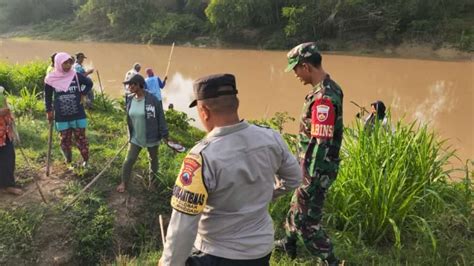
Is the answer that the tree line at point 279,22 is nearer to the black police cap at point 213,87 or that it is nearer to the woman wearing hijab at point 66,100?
the woman wearing hijab at point 66,100

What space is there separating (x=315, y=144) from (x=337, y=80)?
48.2 feet

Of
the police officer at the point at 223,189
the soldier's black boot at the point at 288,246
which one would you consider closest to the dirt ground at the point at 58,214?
the soldier's black boot at the point at 288,246

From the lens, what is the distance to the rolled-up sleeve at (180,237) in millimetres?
1661

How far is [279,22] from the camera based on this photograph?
96.2 feet

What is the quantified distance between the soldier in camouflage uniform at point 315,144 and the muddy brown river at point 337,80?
457 centimetres

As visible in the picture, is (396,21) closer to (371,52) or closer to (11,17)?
(371,52)

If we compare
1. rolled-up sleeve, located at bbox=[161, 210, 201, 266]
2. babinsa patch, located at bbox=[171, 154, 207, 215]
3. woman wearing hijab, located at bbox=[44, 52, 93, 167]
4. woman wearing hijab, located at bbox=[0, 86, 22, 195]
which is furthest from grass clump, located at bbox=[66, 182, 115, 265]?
babinsa patch, located at bbox=[171, 154, 207, 215]

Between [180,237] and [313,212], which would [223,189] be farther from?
[313,212]

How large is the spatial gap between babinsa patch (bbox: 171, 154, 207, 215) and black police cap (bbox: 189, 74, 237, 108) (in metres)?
0.25

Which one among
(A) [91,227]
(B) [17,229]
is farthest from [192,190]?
(B) [17,229]

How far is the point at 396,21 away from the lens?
24094 millimetres

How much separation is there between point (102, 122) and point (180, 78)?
34.0 ft

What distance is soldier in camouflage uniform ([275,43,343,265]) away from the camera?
2717 mm

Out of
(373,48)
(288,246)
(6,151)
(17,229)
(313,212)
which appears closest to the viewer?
(313,212)
